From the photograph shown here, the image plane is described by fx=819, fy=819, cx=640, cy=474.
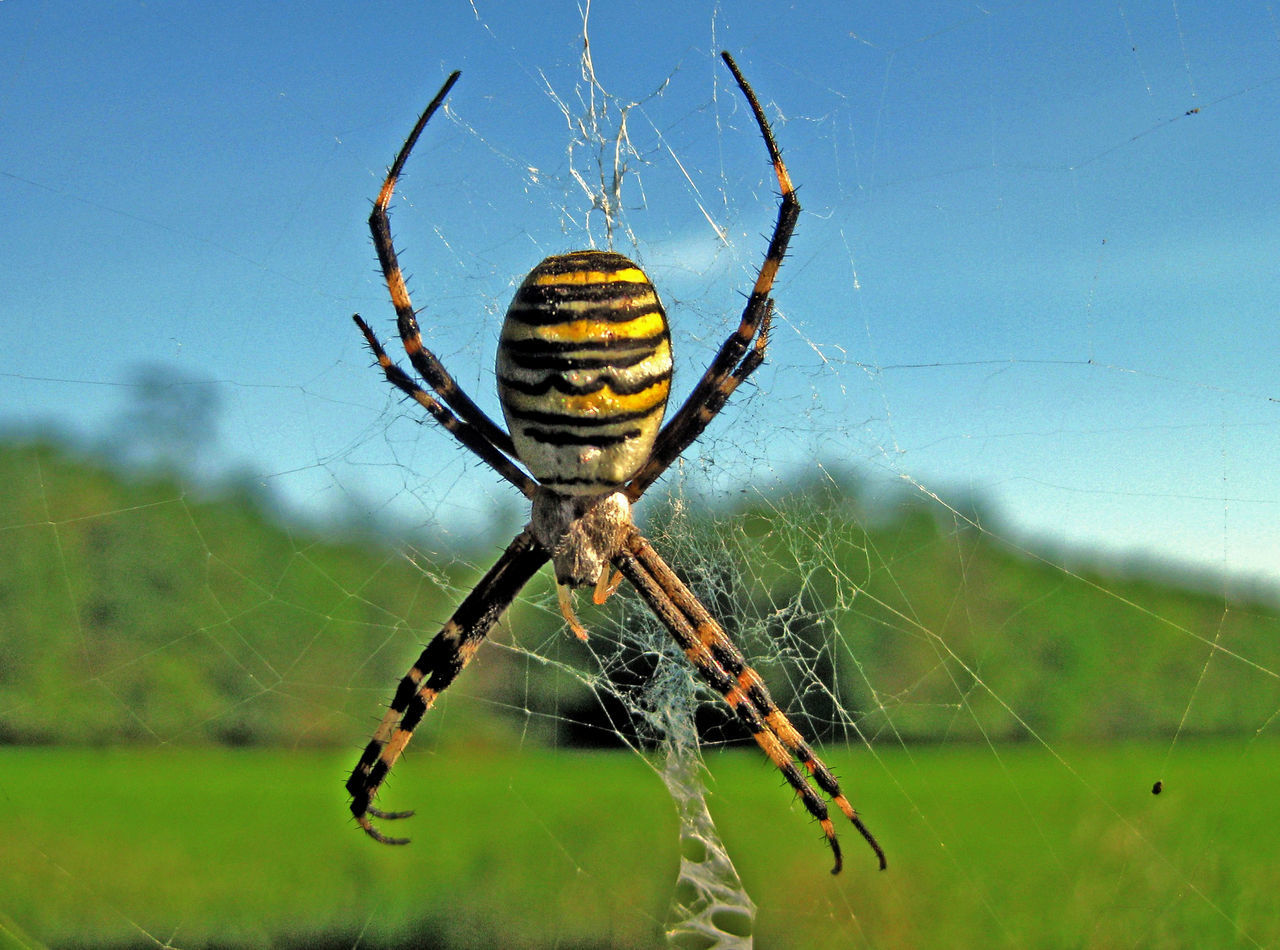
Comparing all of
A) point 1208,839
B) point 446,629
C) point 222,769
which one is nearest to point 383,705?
point 446,629

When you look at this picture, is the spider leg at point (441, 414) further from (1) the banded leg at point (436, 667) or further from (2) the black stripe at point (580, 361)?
(2) the black stripe at point (580, 361)

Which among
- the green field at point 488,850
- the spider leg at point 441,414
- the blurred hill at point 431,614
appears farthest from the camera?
the green field at point 488,850

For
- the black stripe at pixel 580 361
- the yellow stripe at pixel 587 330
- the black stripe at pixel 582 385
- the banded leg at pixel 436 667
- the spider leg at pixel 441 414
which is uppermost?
the yellow stripe at pixel 587 330

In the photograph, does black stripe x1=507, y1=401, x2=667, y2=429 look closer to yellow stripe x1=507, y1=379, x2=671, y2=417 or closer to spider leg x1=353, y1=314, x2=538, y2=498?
yellow stripe x1=507, y1=379, x2=671, y2=417

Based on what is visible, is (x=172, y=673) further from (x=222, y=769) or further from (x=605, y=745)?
(x=605, y=745)

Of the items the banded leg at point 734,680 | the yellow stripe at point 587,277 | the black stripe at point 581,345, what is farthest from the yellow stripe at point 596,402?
the banded leg at point 734,680

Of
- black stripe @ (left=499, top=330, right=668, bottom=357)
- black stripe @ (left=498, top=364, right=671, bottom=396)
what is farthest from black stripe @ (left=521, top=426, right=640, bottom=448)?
black stripe @ (left=499, top=330, right=668, bottom=357)

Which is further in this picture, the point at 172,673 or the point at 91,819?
the point at 91,819
